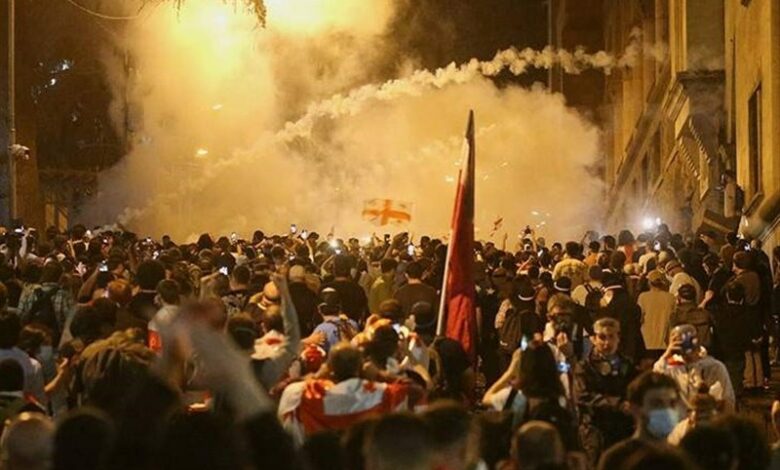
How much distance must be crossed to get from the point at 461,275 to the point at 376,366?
2164 mm

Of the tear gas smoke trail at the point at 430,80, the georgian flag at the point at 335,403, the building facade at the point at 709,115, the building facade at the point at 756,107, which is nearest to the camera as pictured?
the georgian flag at the point at 335,403

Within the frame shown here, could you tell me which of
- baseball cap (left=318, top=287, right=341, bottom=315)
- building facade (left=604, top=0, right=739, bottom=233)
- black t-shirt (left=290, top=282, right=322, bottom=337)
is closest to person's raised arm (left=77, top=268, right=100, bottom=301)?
black t-shirt (left=290, top=282, right=322, bottom=337)

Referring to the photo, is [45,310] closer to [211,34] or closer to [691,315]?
[691,315]

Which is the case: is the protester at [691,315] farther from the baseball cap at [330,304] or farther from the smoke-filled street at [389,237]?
the baseball cap at [330,304]

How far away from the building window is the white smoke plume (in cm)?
2534

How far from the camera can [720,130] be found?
30234 millimetres

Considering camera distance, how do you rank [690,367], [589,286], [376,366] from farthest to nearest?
[589,286]
[690,367]
[376,366]

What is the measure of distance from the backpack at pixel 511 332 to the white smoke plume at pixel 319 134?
35054mm

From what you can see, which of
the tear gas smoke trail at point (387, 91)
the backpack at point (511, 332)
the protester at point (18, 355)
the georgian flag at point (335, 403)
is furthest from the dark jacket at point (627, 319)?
the tear gas smoke trail at point (387, 91)

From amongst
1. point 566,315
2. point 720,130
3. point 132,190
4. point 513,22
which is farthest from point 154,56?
point 566,315

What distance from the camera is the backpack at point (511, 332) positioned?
15.7 m

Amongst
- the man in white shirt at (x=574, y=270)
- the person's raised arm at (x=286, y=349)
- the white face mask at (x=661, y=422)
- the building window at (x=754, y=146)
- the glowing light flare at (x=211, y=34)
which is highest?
the glowing light flare at (x=211, y=34)

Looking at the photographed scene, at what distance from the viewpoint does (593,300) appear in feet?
51.8

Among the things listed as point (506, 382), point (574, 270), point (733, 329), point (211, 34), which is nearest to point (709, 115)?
point (574, 270)
